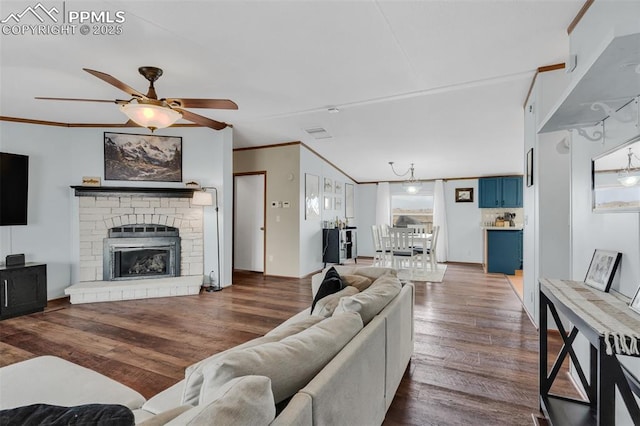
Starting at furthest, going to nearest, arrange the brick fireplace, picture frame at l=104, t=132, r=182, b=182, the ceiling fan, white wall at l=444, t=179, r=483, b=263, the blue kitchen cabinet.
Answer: white wall at l=444, t=179, r=483, b=263 < the blue kitchen cabinet < picture frame at l=104, t=132, r=182, b=182 < the brick fireplace < the ceiling fan

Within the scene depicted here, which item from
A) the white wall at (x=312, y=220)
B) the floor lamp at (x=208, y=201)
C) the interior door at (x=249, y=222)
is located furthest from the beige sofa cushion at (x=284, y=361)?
the interior door at (x=249, y=222)

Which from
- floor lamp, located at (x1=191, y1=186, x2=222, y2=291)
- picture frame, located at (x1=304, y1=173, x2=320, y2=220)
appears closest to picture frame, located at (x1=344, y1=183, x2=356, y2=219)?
picture frame, located at (x1=304, y1=173, x2=320, y2=220)

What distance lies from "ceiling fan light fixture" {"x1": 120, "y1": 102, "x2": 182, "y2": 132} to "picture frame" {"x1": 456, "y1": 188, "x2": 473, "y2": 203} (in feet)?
22.5

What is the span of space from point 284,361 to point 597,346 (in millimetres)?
1020

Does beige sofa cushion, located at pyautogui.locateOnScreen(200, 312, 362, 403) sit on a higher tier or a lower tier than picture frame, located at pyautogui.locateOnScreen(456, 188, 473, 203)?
lower

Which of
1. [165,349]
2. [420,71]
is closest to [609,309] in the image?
[420,71]

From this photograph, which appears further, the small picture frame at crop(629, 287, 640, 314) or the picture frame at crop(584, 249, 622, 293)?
the picture frame at crop(584, 249, 622, 293)

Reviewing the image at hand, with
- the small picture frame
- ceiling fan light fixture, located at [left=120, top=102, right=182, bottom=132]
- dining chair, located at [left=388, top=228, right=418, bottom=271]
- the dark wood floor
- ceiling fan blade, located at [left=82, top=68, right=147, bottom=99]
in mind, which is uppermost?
ceiling fan blade, located at [left=82, top=68, right=147, bottom=99]

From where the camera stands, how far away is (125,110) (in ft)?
8.36

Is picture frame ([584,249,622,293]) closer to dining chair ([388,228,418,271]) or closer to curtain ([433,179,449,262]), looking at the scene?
dining chair ([388,228,418,271])

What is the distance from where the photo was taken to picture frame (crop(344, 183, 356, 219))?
8.10m

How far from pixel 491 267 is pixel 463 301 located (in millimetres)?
2602

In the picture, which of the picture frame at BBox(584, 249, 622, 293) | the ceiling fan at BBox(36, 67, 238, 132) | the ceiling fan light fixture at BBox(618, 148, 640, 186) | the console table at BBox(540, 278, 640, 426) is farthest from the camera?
the ceiling fan at BBox(36, 67, 238, 132)

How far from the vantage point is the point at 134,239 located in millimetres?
4559
